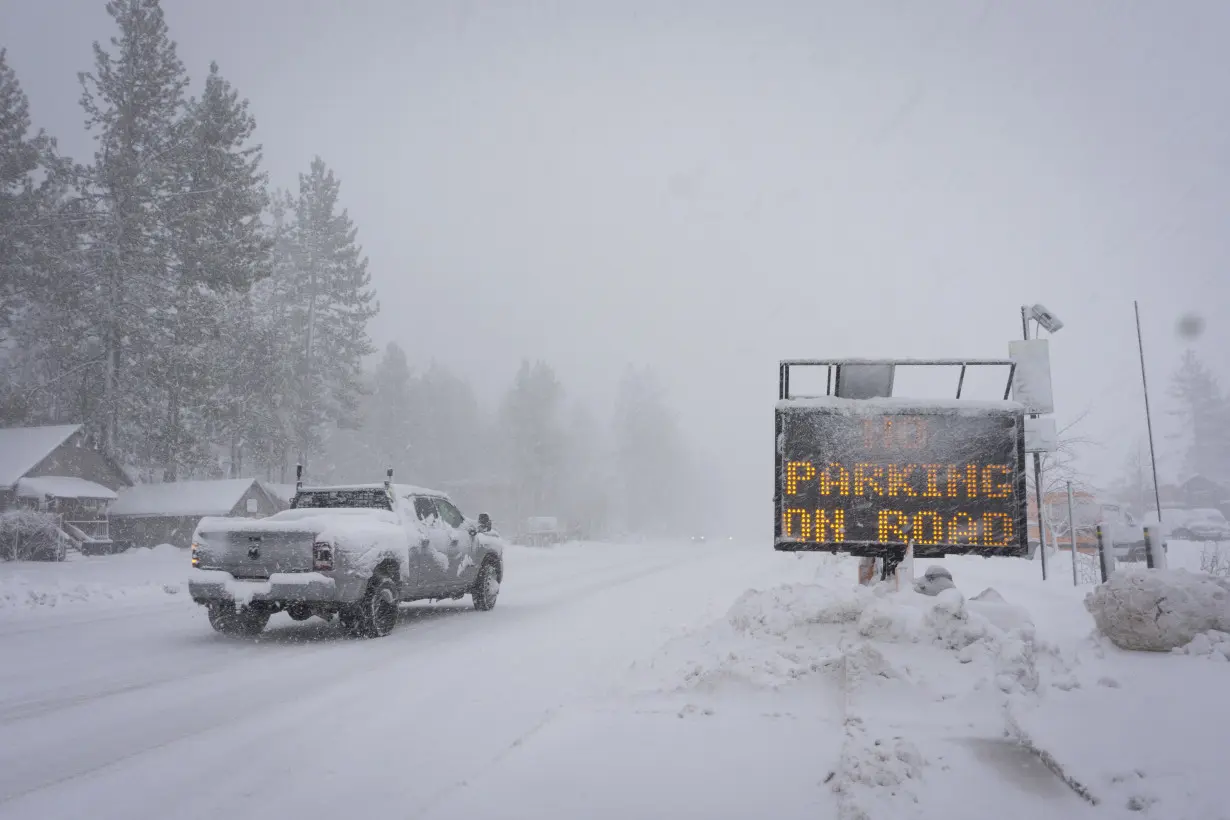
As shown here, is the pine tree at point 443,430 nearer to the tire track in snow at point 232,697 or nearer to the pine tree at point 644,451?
the pine tree at point 644,451

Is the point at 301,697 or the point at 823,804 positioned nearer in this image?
the point at 823,804

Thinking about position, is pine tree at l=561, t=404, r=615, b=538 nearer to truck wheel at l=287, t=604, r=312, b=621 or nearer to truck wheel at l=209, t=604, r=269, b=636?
truck wheel at l=209, t=604, r=269, b=636

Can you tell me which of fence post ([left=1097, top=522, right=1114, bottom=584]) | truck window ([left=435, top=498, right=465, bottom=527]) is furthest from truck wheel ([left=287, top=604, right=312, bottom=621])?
fence post ([left=1097, top=522, right=1114, bottom=584])

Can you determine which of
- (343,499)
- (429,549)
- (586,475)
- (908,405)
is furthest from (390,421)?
(908,405)

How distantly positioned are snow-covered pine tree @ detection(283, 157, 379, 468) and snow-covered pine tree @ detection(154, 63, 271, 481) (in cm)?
1302

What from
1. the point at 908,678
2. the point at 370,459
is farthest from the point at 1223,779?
the point at 370,459

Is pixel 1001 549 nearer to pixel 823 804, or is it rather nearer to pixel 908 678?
pixel 908 678

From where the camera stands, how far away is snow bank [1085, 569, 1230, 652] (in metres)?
6.02

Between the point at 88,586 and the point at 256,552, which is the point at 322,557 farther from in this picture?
the point at 88,586

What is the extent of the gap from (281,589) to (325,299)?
47094mm

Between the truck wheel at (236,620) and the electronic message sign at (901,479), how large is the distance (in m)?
6.74

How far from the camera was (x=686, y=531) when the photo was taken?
4053 inches

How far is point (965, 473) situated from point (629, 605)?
25.1 ft

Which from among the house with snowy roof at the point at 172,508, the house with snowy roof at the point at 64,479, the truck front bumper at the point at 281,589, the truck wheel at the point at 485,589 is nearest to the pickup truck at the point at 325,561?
the truck front bumper at the point at 281,589
